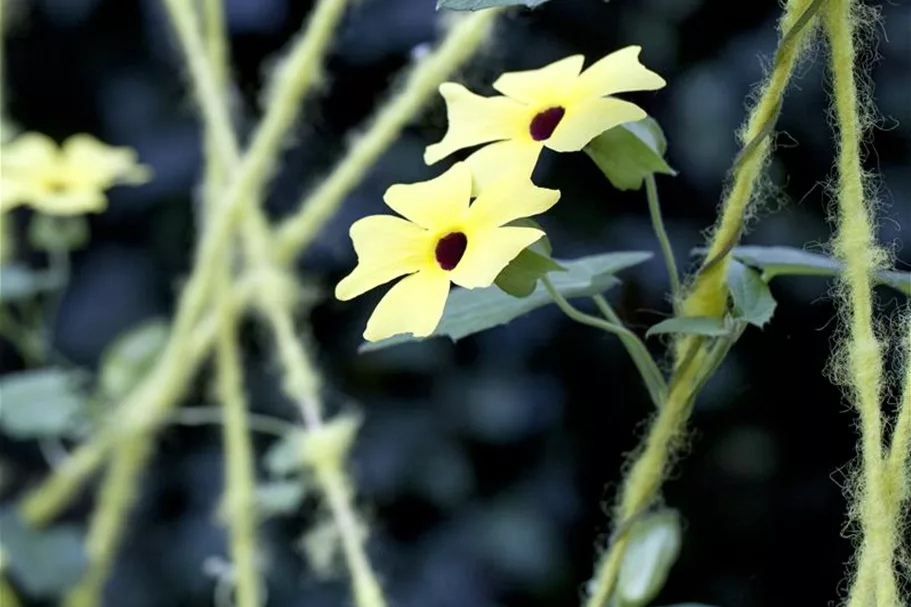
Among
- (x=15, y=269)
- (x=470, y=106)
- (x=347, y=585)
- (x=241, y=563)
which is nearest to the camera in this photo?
(x=470, y=106)

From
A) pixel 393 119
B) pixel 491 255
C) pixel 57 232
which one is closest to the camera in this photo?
pixel 491 255

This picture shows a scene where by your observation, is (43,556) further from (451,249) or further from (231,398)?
(451,249)

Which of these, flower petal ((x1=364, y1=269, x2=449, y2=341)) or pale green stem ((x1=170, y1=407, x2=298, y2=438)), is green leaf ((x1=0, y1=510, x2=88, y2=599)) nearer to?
pale green stem ((x1=170, y1=407, x2=298, y2=438))

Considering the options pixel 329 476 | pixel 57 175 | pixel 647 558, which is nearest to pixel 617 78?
pixel 647 558

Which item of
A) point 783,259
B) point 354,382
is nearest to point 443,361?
point 354,382

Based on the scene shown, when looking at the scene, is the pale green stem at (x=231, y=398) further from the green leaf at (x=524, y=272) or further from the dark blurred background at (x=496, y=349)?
the green leaf at (x=524, y=272)

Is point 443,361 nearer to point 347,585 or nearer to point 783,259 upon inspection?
point 347,585
